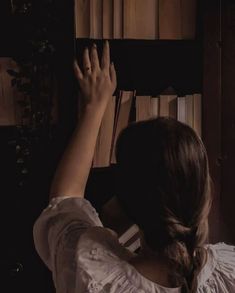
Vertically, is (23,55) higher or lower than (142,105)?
higher

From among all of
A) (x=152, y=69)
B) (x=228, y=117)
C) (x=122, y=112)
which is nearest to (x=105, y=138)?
(x=122, y=112)

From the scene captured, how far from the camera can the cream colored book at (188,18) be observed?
1672 mm

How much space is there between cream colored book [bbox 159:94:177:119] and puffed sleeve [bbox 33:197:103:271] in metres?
0.68

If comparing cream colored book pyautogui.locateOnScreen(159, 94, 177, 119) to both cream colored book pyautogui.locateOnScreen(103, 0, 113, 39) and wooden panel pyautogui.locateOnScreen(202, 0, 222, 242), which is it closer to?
wooden panel pyautogui.locateOnScreen(202, 0, 222, 242)

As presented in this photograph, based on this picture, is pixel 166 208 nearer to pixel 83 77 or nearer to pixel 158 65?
pixel 83 77

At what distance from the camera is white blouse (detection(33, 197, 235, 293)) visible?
0.94 metres

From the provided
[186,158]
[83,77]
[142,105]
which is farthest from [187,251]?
[142,105]

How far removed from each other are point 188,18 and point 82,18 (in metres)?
0.37

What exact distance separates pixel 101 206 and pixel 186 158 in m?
0.87

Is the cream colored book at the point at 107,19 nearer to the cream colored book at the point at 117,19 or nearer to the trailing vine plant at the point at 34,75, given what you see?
the cream colored book at the point at 117,19

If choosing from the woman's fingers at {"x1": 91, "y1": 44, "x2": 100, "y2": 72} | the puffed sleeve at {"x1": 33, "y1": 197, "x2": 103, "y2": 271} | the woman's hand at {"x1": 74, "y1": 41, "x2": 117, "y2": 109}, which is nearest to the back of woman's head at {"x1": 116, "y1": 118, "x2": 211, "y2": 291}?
the puffed sleeve at {"x1": 33, "y1": 197, "x2": 103, "y2": 271}

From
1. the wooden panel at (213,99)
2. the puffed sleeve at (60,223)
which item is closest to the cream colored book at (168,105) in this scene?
the wooden panel at (213,99)

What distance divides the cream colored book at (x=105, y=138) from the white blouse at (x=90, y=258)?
1.80ft

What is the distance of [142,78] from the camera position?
69.2 inches
